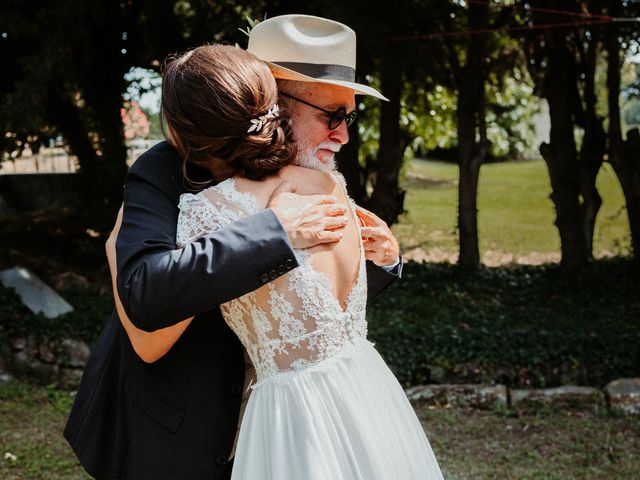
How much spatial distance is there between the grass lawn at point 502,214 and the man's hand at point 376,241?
273 inches

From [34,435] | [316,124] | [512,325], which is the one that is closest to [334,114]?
[316,124]

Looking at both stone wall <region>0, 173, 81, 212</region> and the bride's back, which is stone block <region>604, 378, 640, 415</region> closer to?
the bride's back

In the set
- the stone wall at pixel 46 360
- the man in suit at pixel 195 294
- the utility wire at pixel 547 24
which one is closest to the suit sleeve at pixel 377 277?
the man in suit at pixel 195 294

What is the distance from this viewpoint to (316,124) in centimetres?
207

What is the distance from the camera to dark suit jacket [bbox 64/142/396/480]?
1702mm

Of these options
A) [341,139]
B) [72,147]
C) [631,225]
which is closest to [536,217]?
[631,225]

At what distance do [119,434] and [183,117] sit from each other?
2.69 feet

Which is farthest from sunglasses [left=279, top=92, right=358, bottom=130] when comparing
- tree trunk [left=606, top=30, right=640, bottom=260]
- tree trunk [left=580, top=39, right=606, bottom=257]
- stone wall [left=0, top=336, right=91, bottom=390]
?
tree trunk [left=580, top=39, right=606, bottom=257]

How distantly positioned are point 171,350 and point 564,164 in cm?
750

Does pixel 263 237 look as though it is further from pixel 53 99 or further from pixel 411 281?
pixel 53 99

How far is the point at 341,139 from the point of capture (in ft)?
6.98

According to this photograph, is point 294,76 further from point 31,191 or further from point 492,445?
point 31,191

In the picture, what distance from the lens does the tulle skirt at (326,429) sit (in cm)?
186

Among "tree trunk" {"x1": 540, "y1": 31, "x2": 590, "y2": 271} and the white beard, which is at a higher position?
the white beard
